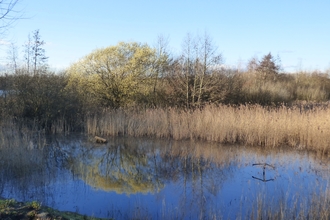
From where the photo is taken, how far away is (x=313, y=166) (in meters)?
7.81

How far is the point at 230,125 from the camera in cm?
1072

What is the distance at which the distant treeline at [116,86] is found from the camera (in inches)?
454

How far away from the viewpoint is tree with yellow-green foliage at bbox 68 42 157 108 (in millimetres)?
14773

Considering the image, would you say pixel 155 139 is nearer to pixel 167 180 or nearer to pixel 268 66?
pixel 167 180

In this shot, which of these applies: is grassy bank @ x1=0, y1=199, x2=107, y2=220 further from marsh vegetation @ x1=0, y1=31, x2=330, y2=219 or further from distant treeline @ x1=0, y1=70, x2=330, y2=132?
distant treeline @ x1=0, y1=70, x2=330, y2=132

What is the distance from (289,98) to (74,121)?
1527cm

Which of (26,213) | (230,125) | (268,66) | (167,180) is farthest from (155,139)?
(268,66)

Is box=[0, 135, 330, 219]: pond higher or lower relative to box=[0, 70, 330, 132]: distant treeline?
lower

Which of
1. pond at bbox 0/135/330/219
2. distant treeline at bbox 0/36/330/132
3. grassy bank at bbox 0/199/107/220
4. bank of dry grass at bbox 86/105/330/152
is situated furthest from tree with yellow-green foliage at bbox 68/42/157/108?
grassy bank at bbox 0/199/107/220

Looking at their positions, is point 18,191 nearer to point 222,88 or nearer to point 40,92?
point 40,92

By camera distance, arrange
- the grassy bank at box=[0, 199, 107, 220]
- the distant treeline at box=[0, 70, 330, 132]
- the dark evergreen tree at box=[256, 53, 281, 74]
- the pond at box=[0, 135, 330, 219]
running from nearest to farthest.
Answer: the grassy bank at box=[0, 199, 107, 220]
the pond at box=[0, 135, 330, 219]
the distant treeline at box=[0, 70, 330, 132]
the dark evergreen tree at box=[256, 53, 281, 74]

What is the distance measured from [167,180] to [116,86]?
8.97 meters

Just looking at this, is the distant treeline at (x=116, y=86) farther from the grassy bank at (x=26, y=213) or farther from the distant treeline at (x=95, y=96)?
the grassy bank at (x=26, y=213)

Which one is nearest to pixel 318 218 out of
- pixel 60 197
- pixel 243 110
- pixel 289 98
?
pixel 60 197
